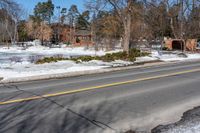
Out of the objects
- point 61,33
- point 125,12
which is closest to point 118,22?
point 125,12

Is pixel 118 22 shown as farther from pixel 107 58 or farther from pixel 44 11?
pixel 44 11

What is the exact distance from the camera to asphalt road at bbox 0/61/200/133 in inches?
256

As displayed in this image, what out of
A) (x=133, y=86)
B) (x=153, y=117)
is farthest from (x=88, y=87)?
(x=153, y=117)

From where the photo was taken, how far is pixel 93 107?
318 inches

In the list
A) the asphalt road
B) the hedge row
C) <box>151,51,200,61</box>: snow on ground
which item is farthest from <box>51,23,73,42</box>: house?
the asphalt road

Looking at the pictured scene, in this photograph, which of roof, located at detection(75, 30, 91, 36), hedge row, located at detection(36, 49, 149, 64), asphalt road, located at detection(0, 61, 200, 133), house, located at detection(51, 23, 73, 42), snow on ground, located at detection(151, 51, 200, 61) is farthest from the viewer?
roof, located at detection(75, 30, 91, 36)

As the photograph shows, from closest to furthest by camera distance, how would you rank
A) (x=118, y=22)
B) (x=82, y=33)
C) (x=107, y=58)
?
(x=107, y=58) < (x=118, y=22) < (x=82, y=33)

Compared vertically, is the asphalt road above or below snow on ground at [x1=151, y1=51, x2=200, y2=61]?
below

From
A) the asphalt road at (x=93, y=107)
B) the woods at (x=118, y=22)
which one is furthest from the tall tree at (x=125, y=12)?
the asphalt road at (x=93, y=107)

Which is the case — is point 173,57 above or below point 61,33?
below

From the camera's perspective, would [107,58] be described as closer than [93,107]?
No

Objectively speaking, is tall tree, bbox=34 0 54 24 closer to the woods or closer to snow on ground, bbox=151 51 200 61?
the woods

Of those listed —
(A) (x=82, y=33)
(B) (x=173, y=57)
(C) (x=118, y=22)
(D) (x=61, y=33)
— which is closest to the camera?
(B) (x=173, y=57)

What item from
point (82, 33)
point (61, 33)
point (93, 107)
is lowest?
point (93, 107)
